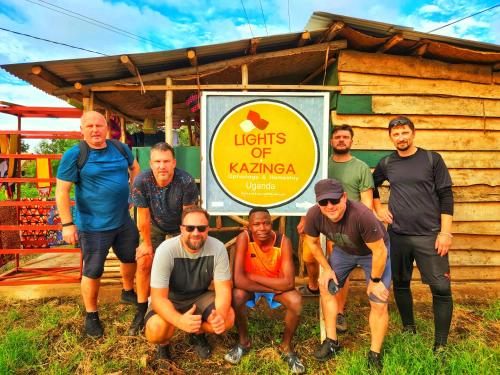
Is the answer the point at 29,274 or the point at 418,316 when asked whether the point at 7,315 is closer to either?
the point at 29,274

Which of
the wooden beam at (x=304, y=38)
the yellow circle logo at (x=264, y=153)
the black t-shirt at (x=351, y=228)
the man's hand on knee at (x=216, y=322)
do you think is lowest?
the man's hand on knee at (x=216, y=322)

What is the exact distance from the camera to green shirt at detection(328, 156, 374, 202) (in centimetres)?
336

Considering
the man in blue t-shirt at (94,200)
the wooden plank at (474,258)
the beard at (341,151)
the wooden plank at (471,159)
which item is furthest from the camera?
the wooden plank at (474,258)

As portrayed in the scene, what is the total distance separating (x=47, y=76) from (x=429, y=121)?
17.2 ft

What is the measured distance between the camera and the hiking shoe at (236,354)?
2930 millimetres

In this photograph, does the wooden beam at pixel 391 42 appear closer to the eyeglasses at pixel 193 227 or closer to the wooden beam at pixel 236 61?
the wooden beam at pixel 236 61

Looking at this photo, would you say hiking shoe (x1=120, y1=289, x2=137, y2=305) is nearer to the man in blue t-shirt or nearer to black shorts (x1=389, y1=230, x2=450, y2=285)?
the man in blue t-shirt

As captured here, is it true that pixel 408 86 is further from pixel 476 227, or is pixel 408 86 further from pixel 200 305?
pixel 200 305

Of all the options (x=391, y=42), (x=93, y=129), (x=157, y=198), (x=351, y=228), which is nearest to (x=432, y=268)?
(x=351, y=228)

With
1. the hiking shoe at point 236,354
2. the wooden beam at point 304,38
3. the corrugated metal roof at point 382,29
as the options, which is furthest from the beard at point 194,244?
the corrugated metal roof at point 382,29

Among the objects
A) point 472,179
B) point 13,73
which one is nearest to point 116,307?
point 13,73

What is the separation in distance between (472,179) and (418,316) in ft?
7.19

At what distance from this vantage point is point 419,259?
3.06 meters

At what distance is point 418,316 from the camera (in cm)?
398
